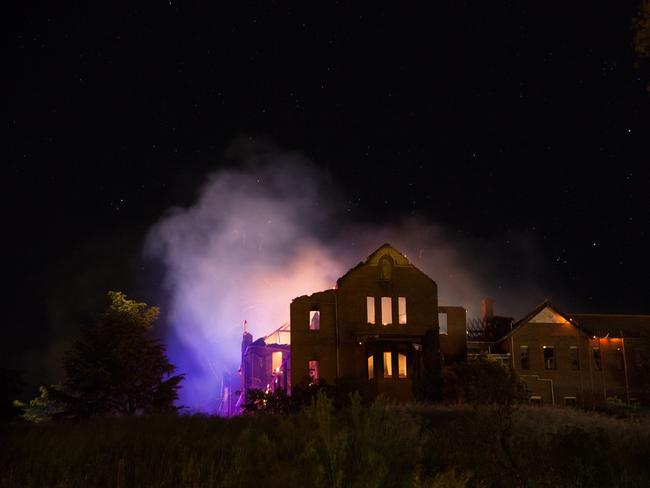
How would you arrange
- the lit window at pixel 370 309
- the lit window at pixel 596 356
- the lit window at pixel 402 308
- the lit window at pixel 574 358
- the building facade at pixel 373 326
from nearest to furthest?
the building facade at pixel 373 326 < the lit window at pixel 370 309 < the lit window at pixel 402 308 < the lit window at pixel 574 358 < the lit window at pixel 596 356

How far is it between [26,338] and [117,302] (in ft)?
186

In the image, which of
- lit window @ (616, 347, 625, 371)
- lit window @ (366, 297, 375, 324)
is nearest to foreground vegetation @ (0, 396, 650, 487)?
lit window @ (366, 297, 375, 324)

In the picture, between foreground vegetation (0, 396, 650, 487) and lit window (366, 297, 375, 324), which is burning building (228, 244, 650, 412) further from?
foreground vegetation (0, 396, 650, 487)

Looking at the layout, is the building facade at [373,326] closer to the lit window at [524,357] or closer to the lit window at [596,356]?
the lit window at [524,357]

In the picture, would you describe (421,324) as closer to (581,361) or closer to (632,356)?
(581,361)

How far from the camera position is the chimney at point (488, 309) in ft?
189

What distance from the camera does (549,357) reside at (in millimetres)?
49719

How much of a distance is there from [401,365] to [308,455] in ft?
118

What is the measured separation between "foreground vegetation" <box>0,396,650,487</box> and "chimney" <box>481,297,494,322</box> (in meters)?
42.8

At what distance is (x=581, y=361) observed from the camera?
49375 millimetres

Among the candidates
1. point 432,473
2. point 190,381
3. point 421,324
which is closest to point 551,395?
point 421,324

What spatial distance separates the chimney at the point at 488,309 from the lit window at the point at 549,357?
783 cm

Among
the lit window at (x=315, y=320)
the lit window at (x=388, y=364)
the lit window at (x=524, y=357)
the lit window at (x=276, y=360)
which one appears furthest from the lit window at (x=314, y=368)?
the lit window at (x=524, y=357)

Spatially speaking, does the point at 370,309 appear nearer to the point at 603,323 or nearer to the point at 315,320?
the point at 315,320
